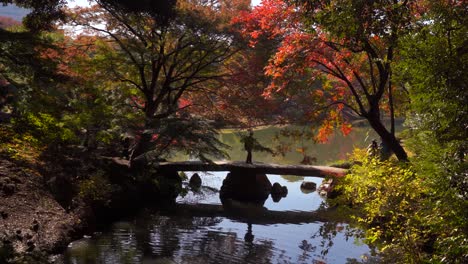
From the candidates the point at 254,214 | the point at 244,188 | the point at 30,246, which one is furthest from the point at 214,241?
the point at 244,188

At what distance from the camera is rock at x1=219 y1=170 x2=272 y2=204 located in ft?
52.4

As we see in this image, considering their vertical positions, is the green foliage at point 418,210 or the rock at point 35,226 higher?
the green foliage at point 418,210

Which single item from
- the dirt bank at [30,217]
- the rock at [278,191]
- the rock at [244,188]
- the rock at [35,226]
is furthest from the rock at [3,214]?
the rock at [278,191]

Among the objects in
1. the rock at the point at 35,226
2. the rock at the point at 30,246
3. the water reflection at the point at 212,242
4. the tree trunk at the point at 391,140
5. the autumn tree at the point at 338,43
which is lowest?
the water reflection at the point at 212,242

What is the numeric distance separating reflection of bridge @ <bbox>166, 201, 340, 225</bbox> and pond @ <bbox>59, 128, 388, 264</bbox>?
133 millimetres

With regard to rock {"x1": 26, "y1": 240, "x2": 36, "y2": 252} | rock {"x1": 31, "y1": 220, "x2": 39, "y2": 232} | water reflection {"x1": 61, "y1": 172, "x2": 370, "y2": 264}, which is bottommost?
water reflection {"x1": 61, "y1": 172, "x2": 370, "y2": 264}

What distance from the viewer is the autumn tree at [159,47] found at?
43.5ft

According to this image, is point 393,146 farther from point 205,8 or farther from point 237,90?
point 205,8

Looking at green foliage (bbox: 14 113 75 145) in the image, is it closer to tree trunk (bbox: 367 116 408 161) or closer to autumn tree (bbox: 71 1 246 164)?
autumn tree (bbox: 71 1 246 164)

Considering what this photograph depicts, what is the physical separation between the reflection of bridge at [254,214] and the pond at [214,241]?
0.44 feet

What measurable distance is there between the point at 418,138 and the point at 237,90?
9564 mm

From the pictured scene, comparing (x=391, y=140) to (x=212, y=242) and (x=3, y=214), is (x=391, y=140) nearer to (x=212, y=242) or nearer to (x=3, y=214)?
(x=212, y=242)

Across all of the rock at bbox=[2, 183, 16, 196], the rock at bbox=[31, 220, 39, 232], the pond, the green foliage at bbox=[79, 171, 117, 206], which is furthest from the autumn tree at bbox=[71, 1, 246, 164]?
the rock at bbox=[31, 220, 39, 232]

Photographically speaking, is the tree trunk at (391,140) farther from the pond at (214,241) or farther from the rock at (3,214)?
the rock at (3,214)
